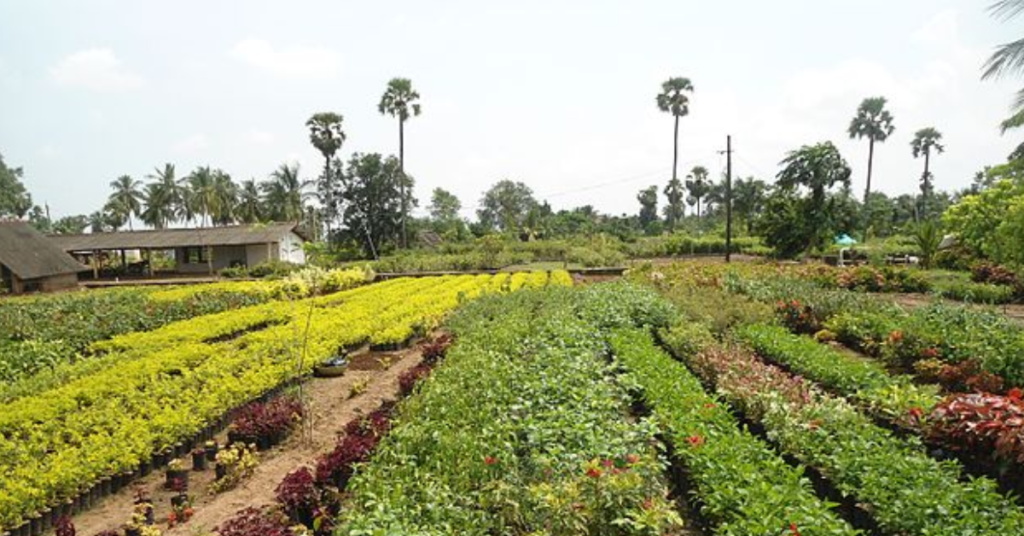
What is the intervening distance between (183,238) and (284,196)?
23.9 meters

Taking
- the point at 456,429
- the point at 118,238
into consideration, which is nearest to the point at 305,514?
the point at 456,429

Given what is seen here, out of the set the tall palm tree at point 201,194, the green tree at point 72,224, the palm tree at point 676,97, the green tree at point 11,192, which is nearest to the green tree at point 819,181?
the palm tree at point 676,97

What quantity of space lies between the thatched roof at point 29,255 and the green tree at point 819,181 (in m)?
44.1

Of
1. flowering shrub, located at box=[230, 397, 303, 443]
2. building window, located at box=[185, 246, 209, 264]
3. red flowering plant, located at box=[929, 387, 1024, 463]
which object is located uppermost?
building window, located at box=[185, 246, 209, 264]

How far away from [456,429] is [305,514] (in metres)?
1.56

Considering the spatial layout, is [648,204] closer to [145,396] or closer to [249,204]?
[249,204]

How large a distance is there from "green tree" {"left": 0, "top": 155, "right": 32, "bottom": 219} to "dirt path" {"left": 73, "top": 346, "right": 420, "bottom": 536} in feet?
201

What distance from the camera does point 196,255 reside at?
4403 centimetres

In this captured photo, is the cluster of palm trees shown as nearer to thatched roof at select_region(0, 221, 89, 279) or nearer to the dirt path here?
thatched roof at select_region(0, 221, 89, 279)

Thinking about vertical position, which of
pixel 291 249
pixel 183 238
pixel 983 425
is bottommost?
pixel 983 425

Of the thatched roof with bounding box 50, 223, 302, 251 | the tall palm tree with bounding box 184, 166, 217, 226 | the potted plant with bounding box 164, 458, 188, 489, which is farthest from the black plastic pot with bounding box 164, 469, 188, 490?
the tall palm tree with bounding box 184, 166, 217, 226

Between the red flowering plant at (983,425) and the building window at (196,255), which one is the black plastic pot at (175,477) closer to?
the red flowering plant at (983,425)

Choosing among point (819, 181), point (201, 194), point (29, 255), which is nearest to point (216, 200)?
point (201, 194)

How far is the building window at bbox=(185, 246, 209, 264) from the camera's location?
43094 mm
